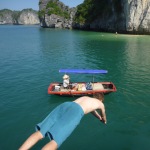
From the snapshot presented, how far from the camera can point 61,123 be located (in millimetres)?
6621

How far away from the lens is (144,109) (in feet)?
56.9

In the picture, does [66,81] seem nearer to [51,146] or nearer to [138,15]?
[51,146]

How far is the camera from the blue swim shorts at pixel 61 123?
6488 millimetres

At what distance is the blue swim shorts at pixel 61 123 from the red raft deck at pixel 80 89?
41.5ft

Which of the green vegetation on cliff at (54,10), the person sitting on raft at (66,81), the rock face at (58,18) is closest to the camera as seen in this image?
the person sitting on raft at (66,81)

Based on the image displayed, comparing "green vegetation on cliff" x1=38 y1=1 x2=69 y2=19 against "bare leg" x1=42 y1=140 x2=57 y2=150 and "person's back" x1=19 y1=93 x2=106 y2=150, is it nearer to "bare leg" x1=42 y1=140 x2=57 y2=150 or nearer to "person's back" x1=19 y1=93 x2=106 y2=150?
"person's back" x1=19 y1=93 x2=106 y2=150

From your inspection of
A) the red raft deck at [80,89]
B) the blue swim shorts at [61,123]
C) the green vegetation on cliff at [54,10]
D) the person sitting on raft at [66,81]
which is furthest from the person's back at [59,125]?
the green vegetation on cliff at [54,10]

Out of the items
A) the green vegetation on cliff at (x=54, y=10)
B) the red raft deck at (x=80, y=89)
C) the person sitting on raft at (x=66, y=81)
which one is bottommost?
the red raft deck at (x=80, y=89)

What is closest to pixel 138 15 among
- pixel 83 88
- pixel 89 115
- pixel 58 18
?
pixel 83 88

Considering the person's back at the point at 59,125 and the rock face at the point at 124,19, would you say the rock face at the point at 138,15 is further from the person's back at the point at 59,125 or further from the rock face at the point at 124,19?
the person's back at the point at 59,125

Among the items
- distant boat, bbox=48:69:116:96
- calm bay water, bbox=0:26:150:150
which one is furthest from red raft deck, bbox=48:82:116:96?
calm bay water, bbox=0:26:150:150

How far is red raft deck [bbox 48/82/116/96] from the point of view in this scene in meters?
19.7

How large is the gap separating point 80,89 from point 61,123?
13.7 metres

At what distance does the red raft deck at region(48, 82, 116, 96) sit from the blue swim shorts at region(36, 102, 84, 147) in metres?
12.6
